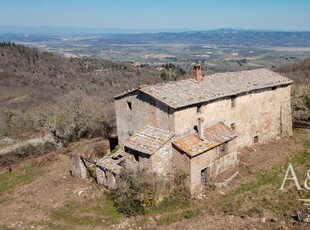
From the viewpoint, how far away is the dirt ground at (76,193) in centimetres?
1817

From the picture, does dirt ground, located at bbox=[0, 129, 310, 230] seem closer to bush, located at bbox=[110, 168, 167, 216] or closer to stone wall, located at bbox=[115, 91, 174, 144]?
bush, located at bbox=[110, 168, 167, 216]

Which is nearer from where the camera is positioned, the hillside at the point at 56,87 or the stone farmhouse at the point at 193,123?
the stone farmhouse at the point at 193,123

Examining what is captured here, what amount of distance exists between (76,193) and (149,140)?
6146 mm

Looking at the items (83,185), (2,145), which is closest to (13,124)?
(2,145)

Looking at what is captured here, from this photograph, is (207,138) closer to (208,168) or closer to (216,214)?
(208,168)

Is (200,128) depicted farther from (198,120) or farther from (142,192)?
(142,192)

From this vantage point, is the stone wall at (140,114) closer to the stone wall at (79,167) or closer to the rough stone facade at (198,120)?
the rough stone facade at (198,120)

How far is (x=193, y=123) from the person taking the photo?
2308cm

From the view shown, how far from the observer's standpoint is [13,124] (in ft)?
139

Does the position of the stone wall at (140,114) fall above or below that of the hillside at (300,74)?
above

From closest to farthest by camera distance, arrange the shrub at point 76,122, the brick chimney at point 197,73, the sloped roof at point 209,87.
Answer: the sloped roof at point 209,87
the brick chimney at point 197,73
the shrub at point 76,122

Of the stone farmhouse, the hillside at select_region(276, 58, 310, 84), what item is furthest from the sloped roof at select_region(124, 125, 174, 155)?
the hillside at select_region(276, 58, 310, 84)

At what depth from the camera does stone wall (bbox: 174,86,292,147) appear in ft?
75.2

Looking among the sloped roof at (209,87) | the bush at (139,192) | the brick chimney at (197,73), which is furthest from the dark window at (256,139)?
the bush at (139,192)
